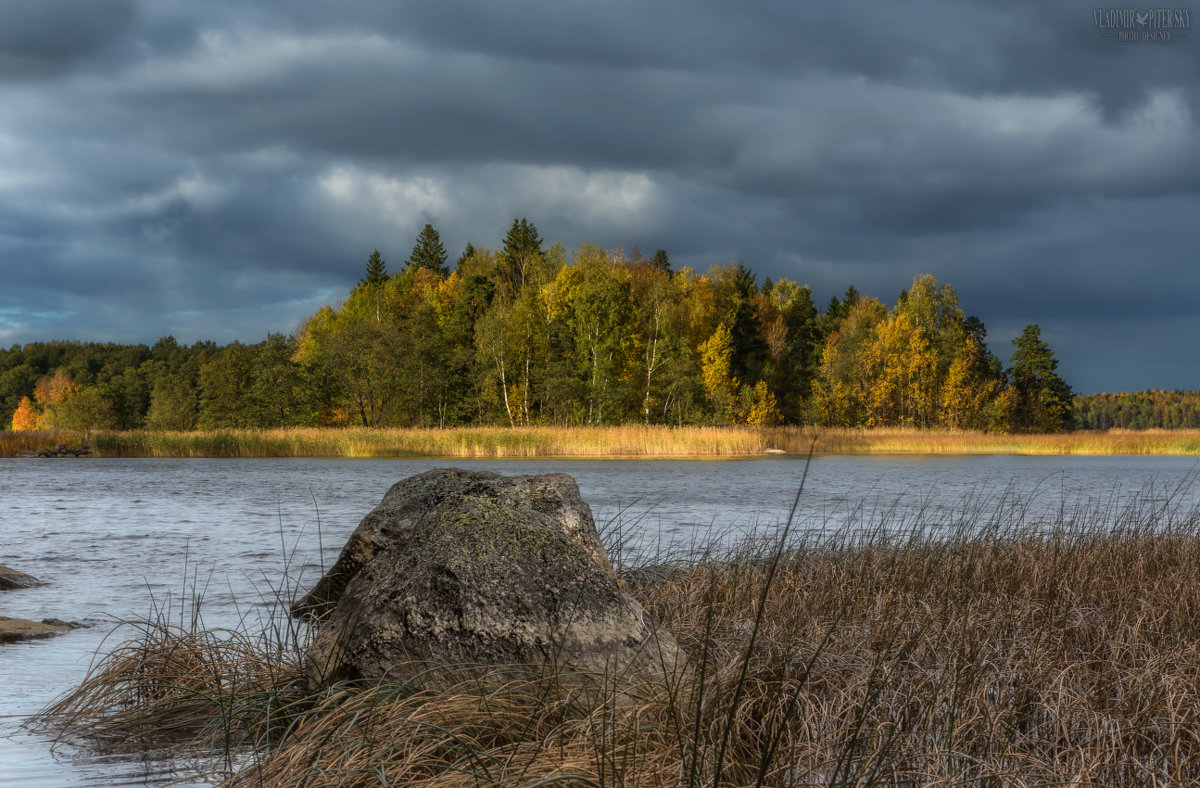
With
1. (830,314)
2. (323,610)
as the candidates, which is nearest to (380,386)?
(830,314)

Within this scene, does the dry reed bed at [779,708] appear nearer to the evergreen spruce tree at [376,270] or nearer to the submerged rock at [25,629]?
the submerged rock at [25,629]

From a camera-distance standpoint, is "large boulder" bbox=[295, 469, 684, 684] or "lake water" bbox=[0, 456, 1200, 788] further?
"lake water" bbox=[0, 456, 1200, 788]

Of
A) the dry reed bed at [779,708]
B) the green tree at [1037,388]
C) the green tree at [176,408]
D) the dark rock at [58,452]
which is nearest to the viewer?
the dry reed bed at [779,708]

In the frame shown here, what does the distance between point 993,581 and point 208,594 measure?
6286 mm

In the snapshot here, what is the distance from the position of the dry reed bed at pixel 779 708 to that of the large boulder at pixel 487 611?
0.15m

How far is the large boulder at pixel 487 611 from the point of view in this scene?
3.64 meters

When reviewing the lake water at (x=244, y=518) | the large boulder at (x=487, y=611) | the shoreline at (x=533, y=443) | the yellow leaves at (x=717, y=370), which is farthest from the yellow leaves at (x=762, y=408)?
the large boulder at (x=487, y=611)

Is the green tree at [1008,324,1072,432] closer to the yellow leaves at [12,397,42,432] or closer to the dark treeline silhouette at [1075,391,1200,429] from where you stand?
the dark treeline silhouette at [1075,391,1200,429]

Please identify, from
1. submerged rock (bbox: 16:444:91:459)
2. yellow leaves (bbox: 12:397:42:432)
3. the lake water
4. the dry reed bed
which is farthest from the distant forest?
the dry reed bed

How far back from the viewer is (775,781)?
2791 millimetres

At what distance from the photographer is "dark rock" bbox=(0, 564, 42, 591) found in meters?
8.19

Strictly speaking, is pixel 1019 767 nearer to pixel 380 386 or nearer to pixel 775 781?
pixel 775 781

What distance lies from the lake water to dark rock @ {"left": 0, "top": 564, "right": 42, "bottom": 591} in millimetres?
192

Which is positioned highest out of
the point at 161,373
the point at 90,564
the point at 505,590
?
the point at 161,373
